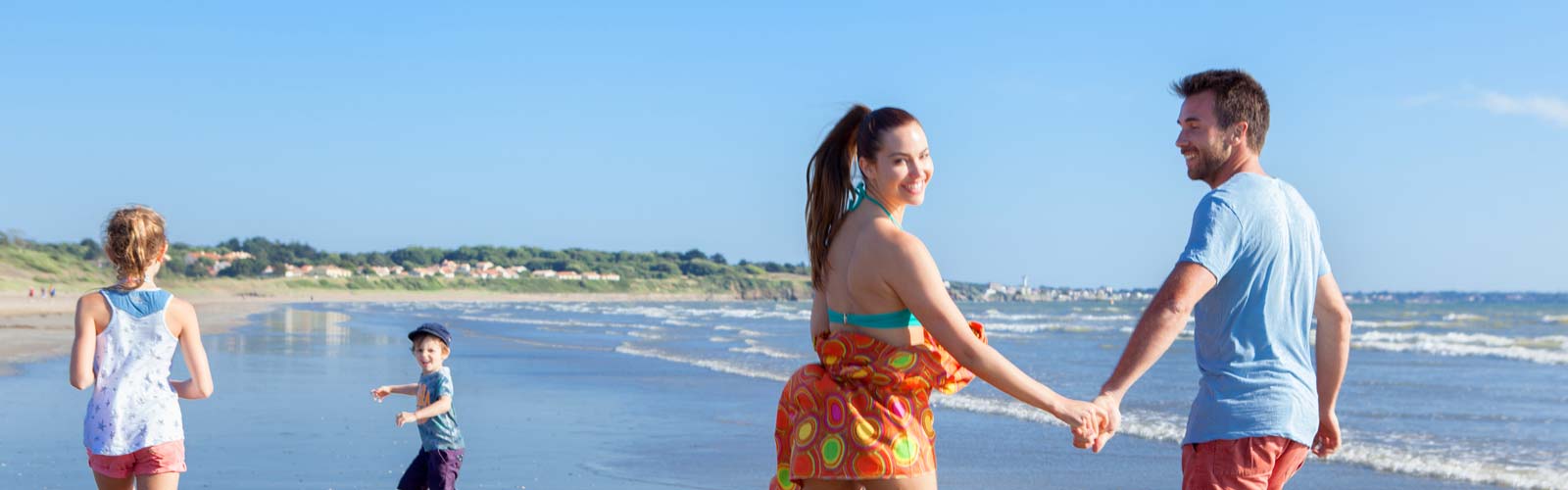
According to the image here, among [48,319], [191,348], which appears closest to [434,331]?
[191,348]

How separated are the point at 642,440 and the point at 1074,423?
7.16 m

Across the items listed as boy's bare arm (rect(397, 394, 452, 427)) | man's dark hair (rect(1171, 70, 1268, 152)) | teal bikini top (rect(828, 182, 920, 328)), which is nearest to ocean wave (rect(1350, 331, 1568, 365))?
boy's bare arm (rect(397, 394, 452, 427))

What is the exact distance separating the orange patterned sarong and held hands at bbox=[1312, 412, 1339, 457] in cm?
99

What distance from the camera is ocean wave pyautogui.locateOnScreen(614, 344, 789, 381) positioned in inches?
679

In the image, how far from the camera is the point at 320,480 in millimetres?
7457

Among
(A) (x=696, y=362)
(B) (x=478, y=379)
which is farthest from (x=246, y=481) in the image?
(A) (x=696, y=362)

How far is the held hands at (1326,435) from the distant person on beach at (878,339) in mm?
726

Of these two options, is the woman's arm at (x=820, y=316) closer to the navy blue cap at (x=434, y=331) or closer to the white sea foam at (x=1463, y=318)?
the navy blue cap at (x=434, y=331)

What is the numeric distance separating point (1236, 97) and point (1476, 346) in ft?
93.0

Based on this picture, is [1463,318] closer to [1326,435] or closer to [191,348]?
[1326,435]

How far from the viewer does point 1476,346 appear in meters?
28.2

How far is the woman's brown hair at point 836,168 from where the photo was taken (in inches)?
118

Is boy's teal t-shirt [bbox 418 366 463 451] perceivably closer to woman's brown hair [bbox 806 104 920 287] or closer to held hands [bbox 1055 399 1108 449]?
woman's brown hair [bbox 806 104 920 287]

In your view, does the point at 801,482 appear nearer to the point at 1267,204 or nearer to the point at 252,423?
the point at 1267,204
